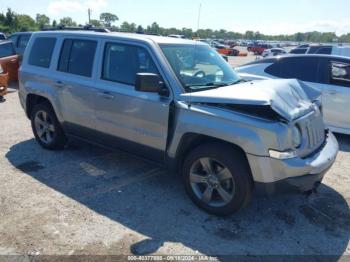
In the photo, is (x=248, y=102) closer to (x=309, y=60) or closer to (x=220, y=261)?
(x=220, y=261)

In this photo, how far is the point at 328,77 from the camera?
6746 millimetres

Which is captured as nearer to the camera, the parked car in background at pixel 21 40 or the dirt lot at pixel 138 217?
the dirt lot at pixel 138 217

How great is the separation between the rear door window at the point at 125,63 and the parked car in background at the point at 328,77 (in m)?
3.13

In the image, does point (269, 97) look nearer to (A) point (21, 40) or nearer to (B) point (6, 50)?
(B) point (6, 50)

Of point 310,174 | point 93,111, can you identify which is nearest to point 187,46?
point 93,111

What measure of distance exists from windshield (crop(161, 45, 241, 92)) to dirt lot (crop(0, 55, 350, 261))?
138cm

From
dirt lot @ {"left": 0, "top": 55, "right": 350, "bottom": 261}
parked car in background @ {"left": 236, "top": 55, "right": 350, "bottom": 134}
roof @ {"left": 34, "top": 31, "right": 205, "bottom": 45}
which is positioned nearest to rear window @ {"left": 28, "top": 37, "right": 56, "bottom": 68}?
roof @ {"left": 34, "top": 31, "right": 205, "bottom": 45}

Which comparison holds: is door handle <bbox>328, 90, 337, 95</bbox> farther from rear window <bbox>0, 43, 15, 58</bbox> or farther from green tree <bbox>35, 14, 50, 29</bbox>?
green tree <bbox>35, 14, 50, 29</bbox>

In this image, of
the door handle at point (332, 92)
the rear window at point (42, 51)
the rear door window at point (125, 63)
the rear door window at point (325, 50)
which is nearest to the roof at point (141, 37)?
the rear door window at point (125, 63)

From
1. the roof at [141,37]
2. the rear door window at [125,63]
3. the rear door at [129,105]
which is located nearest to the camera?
the rear door at [129,105]

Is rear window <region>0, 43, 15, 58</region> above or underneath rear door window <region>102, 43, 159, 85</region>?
underneath

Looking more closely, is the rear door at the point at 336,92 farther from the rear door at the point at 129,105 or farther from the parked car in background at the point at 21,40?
the parked car in background at the point at 21,40

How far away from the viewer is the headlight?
11.1ft

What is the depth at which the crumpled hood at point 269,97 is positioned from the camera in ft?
11.1
